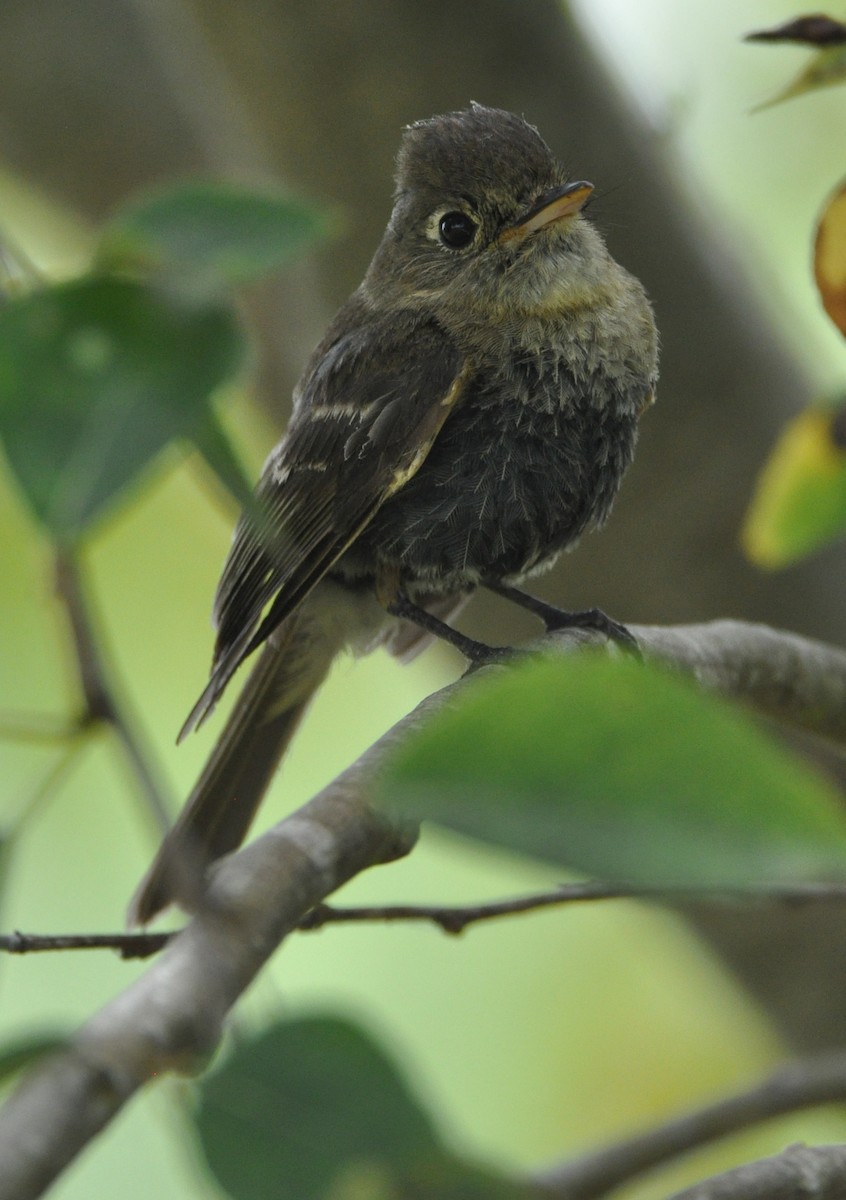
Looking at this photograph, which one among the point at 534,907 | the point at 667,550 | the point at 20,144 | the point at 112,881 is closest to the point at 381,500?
the point at 534,907

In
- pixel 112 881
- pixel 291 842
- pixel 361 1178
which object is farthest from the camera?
pixel 112 881

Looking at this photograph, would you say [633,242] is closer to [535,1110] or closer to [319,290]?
[319,290]

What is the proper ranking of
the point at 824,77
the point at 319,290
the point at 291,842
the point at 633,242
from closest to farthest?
1. the point at 291,842
2. the point at 824,77
3. the point at 633,242
4. the point at 319,290

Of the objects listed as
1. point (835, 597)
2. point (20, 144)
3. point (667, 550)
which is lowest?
point (835, 597)

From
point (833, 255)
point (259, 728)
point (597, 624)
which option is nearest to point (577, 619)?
point (597, 624)

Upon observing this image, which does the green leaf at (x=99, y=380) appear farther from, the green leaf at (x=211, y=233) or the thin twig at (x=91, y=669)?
the thin twig at (x=91, y=669)

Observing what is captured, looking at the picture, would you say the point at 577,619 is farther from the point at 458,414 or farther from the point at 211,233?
the point at 211,233

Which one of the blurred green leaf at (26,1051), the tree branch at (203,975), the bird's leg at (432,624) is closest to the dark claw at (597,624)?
the bird's leg at (432,624)
